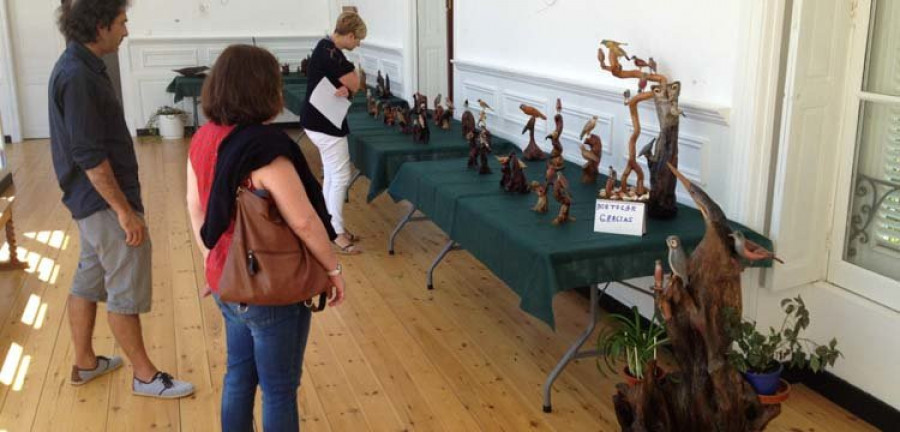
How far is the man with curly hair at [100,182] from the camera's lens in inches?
104

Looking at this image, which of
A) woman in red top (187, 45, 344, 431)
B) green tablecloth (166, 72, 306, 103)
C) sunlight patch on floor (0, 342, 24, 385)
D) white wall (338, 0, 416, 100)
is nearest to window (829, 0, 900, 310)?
woman in red top (187, 45, 344, 431)

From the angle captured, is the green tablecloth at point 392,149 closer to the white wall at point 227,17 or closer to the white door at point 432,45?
the white door at point 432,45

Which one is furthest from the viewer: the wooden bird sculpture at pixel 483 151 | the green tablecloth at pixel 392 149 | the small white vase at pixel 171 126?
the small white vase at pixel 171 126

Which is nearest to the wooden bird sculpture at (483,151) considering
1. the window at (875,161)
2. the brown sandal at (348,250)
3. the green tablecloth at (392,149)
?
the green tablecloth at (392,149)

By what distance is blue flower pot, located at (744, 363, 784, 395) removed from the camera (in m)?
2.59

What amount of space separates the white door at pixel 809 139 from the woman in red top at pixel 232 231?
156 cm

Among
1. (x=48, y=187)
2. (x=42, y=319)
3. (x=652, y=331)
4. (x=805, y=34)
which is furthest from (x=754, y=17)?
(x=48, y=187)

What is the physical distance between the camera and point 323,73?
462 centimetres

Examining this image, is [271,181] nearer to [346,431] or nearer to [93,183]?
[93,183]

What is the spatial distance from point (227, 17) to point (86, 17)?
21.7ft

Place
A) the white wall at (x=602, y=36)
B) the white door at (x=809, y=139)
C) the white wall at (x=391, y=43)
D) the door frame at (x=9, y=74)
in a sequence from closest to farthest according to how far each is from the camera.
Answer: the white door at (x=809, y=139) < the white wall at (x=602, y=36) < the white wall at (x=391, y=43) < the door frame at (x=9, y=74)

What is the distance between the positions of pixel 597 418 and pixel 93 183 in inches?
71.2

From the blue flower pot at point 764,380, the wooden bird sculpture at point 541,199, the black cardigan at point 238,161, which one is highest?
the black cardigan at point 238,161

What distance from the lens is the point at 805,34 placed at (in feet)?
8.82
